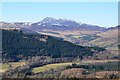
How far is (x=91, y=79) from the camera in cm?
18000

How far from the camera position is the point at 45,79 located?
18925 centimetres

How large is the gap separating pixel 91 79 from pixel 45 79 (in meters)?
23.8

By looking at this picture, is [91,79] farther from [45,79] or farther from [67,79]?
[45,79]

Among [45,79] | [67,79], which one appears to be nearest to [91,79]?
[67,79]

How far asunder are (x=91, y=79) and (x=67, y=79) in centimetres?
1127

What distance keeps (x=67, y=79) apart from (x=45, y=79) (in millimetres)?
14553

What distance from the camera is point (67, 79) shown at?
589 feet
